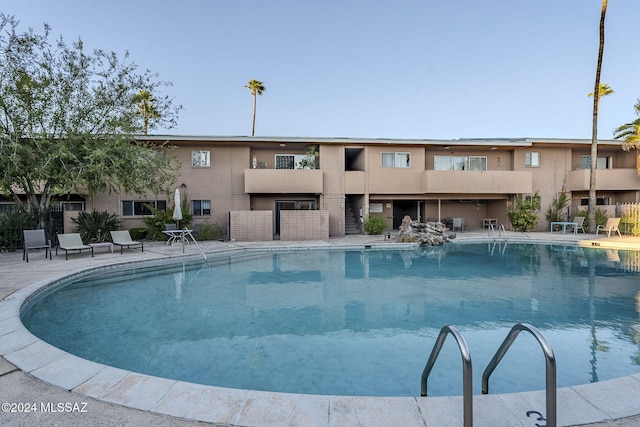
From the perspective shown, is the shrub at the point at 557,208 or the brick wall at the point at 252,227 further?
the shrub at the point at 557,208

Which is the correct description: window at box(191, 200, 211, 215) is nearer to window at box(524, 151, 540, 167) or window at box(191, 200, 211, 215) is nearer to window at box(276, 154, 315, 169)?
window at box(276, 154, 315, 169)

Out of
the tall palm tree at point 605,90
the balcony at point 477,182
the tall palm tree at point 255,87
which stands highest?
the tall palm tree at point 255,87

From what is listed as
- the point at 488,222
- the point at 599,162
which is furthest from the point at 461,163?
the point at 599,162

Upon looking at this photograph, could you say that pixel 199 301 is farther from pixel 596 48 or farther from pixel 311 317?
pixel 596 48

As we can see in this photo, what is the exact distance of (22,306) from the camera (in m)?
6.07

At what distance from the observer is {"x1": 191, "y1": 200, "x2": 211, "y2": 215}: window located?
18906mm

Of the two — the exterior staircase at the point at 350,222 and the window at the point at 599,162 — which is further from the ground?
the window at the point at 599,162

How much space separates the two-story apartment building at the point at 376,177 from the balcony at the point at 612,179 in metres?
0.06

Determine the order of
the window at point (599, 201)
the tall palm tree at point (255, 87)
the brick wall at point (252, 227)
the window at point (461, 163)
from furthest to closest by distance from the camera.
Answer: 1. the tall palm tree at point (255, 87)
2. the window at point (599, 201)
3. the window at point (461, 163)
4. the brick wall at point (252, 227)

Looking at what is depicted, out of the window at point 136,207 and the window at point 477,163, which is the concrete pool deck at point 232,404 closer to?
the window at point 136,207

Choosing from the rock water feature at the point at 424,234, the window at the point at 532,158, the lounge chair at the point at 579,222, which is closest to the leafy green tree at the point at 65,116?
the rock water feature at the point at 424,234

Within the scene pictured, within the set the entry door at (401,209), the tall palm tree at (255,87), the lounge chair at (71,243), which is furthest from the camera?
the tall palm tree at (255,87)

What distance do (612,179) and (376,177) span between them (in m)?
15.4

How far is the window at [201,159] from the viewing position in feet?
62.2
